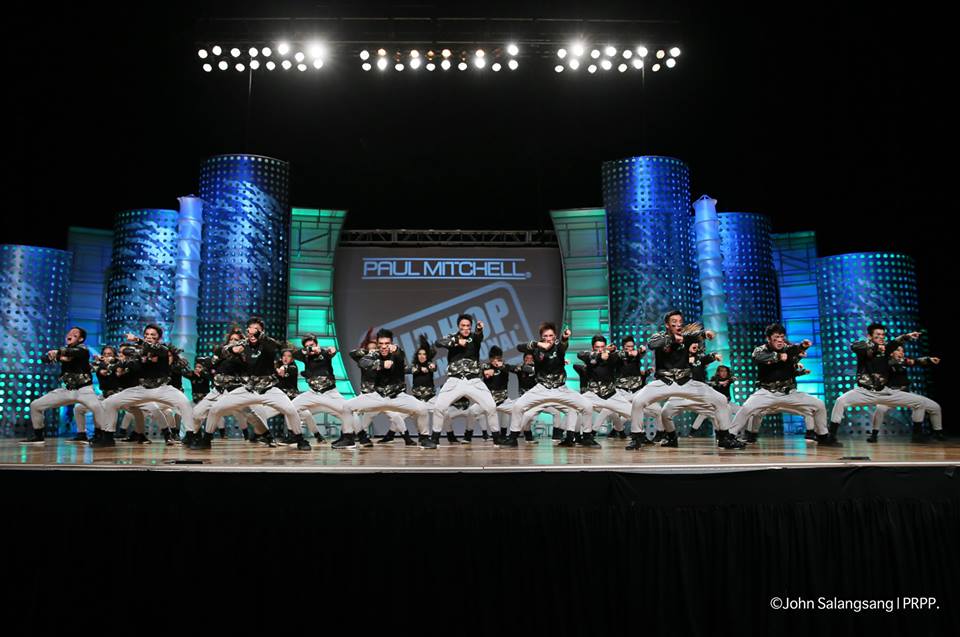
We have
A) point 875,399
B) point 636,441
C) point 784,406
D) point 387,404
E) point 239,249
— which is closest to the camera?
point 784,406

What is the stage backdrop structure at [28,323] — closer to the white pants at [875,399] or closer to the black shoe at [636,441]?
the black shoe at [636,441]

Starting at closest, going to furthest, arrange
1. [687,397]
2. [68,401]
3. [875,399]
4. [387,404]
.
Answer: [687,397]
[387,404]
[875,399]
[68,401]

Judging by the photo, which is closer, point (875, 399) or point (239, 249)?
point (875, 399)

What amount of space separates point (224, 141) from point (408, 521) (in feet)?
35.1

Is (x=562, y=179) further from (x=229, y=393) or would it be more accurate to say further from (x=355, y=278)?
(x=229, y=393)

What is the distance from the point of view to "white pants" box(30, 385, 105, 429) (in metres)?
8.45

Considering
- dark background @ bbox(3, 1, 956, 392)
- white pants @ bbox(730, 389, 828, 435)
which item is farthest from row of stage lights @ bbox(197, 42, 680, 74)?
white pants @ bbox(730, 389, 828, 435)

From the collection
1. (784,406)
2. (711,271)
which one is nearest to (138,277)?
(711,271)

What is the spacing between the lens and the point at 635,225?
12688 mm

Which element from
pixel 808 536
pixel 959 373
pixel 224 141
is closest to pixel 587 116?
pixel 224 141

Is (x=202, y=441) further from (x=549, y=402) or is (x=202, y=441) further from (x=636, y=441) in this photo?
(x=636, y=441)

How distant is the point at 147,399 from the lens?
810 centimetres

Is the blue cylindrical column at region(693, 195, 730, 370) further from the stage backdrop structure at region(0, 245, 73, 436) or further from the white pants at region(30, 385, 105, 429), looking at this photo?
the stage backdrop structure at region(0, 245, 73, 436)

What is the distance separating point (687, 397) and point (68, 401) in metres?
7.74
